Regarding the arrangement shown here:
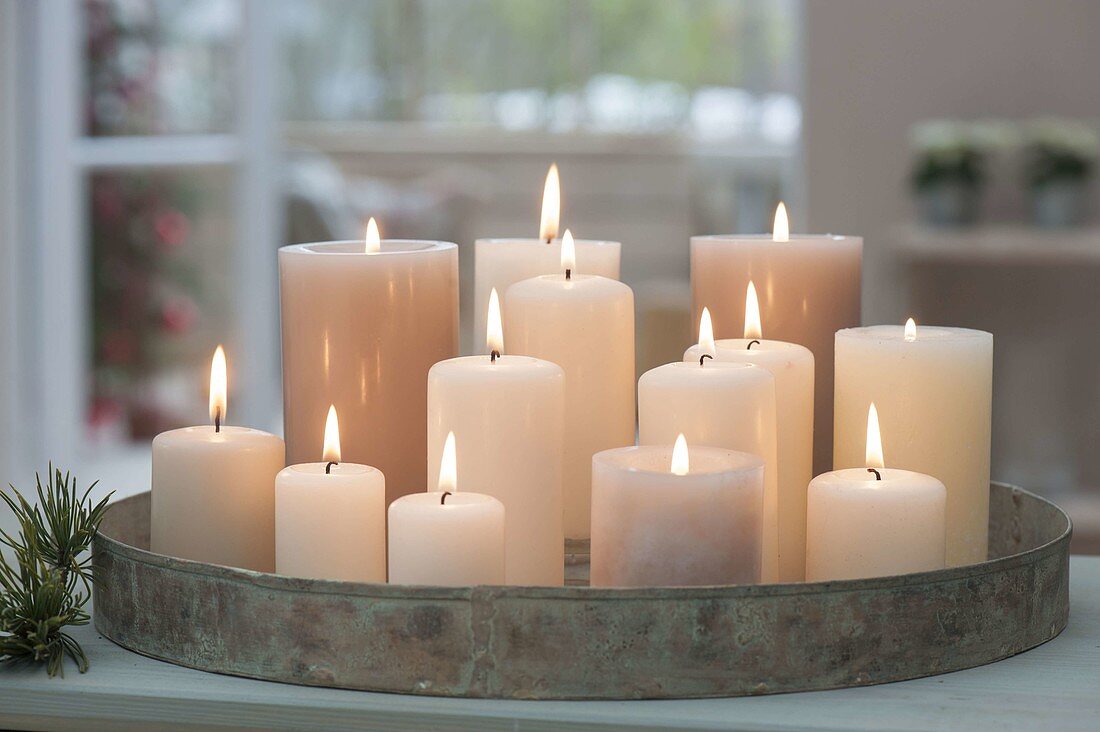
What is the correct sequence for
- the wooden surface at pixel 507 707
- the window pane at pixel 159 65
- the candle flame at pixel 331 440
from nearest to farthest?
the wooden surface at pixel 507 707 < the candle flame at pixel 331 440 < the window pane at pixel 159 65

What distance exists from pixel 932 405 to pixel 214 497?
357 millimetres

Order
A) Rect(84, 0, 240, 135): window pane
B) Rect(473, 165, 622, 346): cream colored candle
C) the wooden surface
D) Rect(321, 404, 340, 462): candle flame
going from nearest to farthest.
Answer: the wooden surface < Rect(321, 404, 340, 462): candle flame < Rect(473, 165, 622, 346): cream colored candle < Rect(84, 0, 240, 135): window pane

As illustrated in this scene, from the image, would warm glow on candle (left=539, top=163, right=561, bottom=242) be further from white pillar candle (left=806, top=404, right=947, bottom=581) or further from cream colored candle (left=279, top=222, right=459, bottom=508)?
white pillar candle (left=806, top=404, right=947, bottom=581)

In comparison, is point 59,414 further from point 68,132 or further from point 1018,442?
point 1018,442

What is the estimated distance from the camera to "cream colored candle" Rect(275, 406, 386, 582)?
597mm

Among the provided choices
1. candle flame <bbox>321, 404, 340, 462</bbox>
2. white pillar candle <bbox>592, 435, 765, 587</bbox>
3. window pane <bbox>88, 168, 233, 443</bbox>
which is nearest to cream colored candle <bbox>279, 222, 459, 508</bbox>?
candle flame <bbox>321, 404, 340, 462</bbox>

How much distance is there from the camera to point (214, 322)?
2932mm

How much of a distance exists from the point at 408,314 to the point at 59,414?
6.27ft

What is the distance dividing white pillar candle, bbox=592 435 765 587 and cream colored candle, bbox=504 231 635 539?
101mm

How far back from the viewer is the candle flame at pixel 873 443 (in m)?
0.63

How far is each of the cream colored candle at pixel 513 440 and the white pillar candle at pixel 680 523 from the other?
0.04 metres

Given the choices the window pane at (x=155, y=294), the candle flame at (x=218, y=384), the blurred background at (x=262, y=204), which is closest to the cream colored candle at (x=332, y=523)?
the candle flame at (x=218, y=384)

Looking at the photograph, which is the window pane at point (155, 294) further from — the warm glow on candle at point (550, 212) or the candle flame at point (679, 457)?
the candle flame at point (679, 457)

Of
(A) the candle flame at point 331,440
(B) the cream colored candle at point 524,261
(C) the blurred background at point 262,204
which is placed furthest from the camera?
(C) the blurred background at point 262,204
